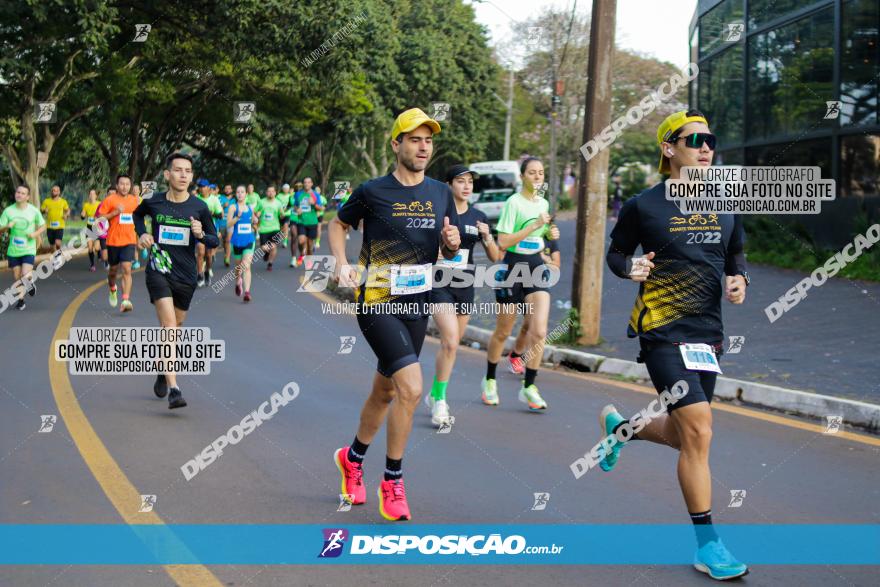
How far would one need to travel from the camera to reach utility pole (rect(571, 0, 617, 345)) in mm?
11453

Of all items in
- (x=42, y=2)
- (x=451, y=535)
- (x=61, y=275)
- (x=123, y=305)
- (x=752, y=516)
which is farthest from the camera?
(x=61, y=275)

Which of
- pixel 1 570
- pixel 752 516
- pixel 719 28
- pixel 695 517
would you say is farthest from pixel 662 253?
pixel 719 28

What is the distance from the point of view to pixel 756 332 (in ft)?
40.0

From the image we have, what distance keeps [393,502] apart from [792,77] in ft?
A: 63.4

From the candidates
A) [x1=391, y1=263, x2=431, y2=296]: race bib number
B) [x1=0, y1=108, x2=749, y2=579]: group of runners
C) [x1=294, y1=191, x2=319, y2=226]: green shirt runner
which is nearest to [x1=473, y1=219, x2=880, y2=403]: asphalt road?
[x1=0, y1=108, x2=749, y2=579]: group of runners

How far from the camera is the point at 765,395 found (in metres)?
8.80

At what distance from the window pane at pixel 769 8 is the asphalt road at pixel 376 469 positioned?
572 inches

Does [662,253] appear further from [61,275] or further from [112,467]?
[61,275]

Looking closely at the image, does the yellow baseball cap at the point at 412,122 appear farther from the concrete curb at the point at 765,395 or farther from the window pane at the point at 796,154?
the window pane at the point at 796,154

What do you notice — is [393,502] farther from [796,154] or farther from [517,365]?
[796,154]

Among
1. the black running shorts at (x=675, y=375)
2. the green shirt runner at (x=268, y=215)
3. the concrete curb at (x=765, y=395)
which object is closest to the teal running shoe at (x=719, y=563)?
the black running shorts at (x=675, y=375)

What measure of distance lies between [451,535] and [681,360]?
1.46 m

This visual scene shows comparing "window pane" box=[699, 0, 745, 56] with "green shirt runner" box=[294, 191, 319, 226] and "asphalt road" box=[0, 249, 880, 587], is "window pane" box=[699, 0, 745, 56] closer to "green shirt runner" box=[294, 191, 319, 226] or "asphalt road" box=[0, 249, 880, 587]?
"green shirt runner" box=[294, 191, 319, 226]

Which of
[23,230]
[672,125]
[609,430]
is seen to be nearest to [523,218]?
[609,430]
